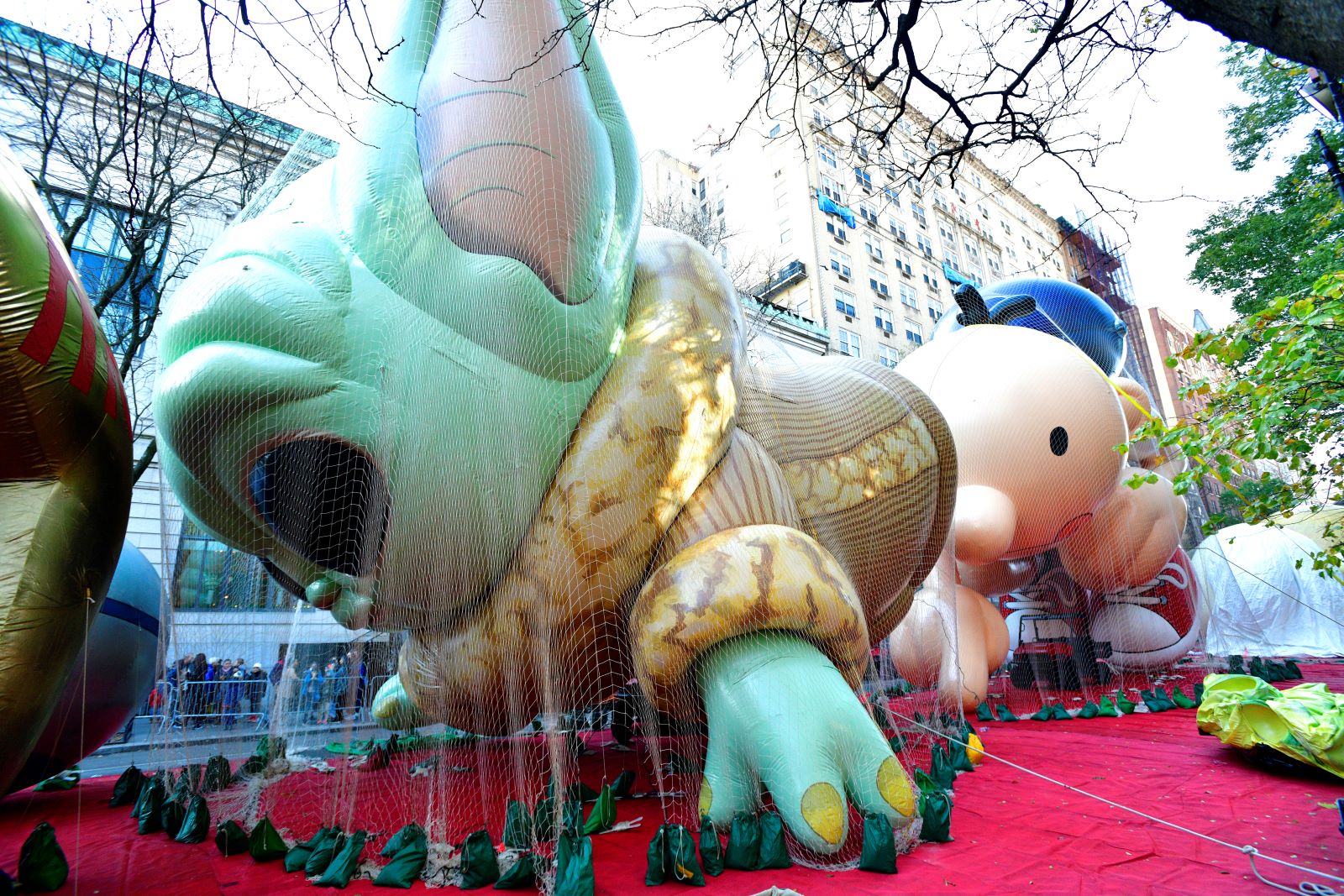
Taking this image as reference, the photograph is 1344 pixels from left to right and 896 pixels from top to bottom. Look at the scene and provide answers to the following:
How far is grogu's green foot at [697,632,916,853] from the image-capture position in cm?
279

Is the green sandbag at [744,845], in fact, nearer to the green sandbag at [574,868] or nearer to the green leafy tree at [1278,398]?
the green sandbag at [574,868]

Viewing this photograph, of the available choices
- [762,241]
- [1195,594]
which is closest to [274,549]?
[1195,594]

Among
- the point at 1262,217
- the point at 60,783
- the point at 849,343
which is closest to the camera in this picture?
the point at 60,783

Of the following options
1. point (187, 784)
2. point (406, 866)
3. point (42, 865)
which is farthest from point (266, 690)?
point (406, 866)

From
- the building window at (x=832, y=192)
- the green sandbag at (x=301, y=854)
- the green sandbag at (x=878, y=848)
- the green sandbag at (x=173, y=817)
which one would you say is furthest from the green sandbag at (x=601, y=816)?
the building window at (x=832, y=192)

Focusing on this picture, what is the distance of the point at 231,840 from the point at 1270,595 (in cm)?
1488

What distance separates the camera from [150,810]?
12.4 feet

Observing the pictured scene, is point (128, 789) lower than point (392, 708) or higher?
lower

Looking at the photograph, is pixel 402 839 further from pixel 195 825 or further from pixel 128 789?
pixel 128 789

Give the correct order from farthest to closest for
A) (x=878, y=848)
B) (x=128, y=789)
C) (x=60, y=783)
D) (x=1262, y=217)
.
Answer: (x=1262, y=217) < (x=60, y=783) < (x=128, y=789) < (x=878, y=848)

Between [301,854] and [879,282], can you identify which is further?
[879,282]

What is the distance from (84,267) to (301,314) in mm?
8238

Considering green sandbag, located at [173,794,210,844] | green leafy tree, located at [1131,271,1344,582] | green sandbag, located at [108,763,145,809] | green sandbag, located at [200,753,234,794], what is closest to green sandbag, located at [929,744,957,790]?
green leafy tree, located at [1131,271,1344,582]

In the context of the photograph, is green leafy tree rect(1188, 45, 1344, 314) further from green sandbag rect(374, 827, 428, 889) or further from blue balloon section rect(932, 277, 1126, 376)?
green sandbag rect(374, 827, 428, 889)
